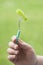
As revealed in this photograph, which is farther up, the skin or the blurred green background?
the blurred green background

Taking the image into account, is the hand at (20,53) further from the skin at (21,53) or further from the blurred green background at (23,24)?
the blurred green background at (23,24)

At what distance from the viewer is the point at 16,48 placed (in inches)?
44.6

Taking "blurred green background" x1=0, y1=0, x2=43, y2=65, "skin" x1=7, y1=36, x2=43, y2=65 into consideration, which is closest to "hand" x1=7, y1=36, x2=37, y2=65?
"skin" x1=7, y1=36, x2=43, y2=65

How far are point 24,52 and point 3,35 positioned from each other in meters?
1.32

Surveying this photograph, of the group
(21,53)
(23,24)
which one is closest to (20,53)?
(21,53)

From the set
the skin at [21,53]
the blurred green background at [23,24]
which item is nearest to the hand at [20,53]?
the skin at [21,53]

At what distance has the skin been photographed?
3.75 feet

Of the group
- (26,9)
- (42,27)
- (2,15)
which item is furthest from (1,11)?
(42,27)

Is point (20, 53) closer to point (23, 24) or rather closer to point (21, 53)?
point (21, 53)

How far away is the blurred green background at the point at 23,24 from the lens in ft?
7.62

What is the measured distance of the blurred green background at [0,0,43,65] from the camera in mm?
2324

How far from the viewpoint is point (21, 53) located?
3.89ft

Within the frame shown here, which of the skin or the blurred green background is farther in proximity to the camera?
the blurred green background

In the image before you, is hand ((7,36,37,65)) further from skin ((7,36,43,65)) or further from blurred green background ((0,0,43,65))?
blurred green background ((0,0,43,65))
